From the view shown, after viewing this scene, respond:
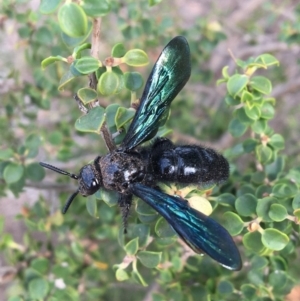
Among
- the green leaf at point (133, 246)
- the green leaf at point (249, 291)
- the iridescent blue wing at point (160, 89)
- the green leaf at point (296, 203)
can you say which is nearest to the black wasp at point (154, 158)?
the iridescent blue wing at point (160, 89)

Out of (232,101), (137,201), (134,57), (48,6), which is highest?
(48,6)

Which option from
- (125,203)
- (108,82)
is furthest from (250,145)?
(108,82)

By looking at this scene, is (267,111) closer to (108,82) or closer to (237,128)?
(237,128)

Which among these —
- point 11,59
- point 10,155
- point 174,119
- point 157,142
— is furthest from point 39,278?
point 11,59

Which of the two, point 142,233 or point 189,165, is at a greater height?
point 189,165

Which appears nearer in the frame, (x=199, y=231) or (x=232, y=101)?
(x=199, y=231)

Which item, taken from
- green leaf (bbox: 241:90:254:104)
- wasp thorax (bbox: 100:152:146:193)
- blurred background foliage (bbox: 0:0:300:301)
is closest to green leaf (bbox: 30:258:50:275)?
blurred background foliage (bbox: 0:0:300:301)

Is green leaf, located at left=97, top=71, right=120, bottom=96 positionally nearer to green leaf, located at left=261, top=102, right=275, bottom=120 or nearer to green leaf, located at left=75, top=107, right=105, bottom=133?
green leaf, located at left=75, top=107, right=105, bottom=133

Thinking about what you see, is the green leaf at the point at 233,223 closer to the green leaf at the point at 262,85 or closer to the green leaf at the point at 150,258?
the green leaf at the point at 150,258
